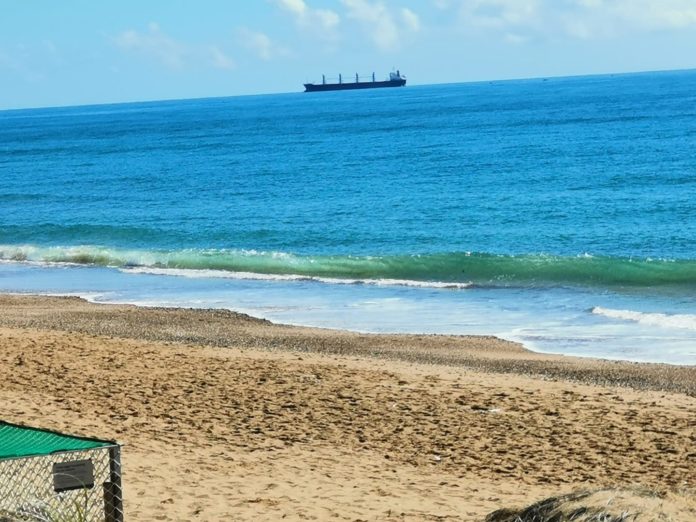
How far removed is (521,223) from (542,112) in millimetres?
73425

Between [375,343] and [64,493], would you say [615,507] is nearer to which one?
[64,493]

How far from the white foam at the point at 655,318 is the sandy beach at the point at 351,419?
348cm

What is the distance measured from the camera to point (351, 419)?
12812mm

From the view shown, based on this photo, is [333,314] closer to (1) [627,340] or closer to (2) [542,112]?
(1) [627,340]

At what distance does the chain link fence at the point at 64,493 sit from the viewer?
6.86m

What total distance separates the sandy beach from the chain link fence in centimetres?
99

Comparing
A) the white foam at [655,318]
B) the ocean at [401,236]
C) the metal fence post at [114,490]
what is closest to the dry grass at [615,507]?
the metal fence post at [114,490]

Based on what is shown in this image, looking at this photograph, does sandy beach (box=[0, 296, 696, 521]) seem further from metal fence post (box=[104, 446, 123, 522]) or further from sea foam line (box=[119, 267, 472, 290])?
sea foam line (box=[119, 267, 472, 290])

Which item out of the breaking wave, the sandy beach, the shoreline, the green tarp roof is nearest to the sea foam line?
the breaking wave

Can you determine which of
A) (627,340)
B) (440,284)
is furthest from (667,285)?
(627,340)

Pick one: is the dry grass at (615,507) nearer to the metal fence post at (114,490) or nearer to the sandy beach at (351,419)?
the sandy beach at (351,419)

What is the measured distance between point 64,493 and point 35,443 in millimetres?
440

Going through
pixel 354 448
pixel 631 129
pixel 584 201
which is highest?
pixel 631 129

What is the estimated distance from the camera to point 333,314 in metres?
22.8
